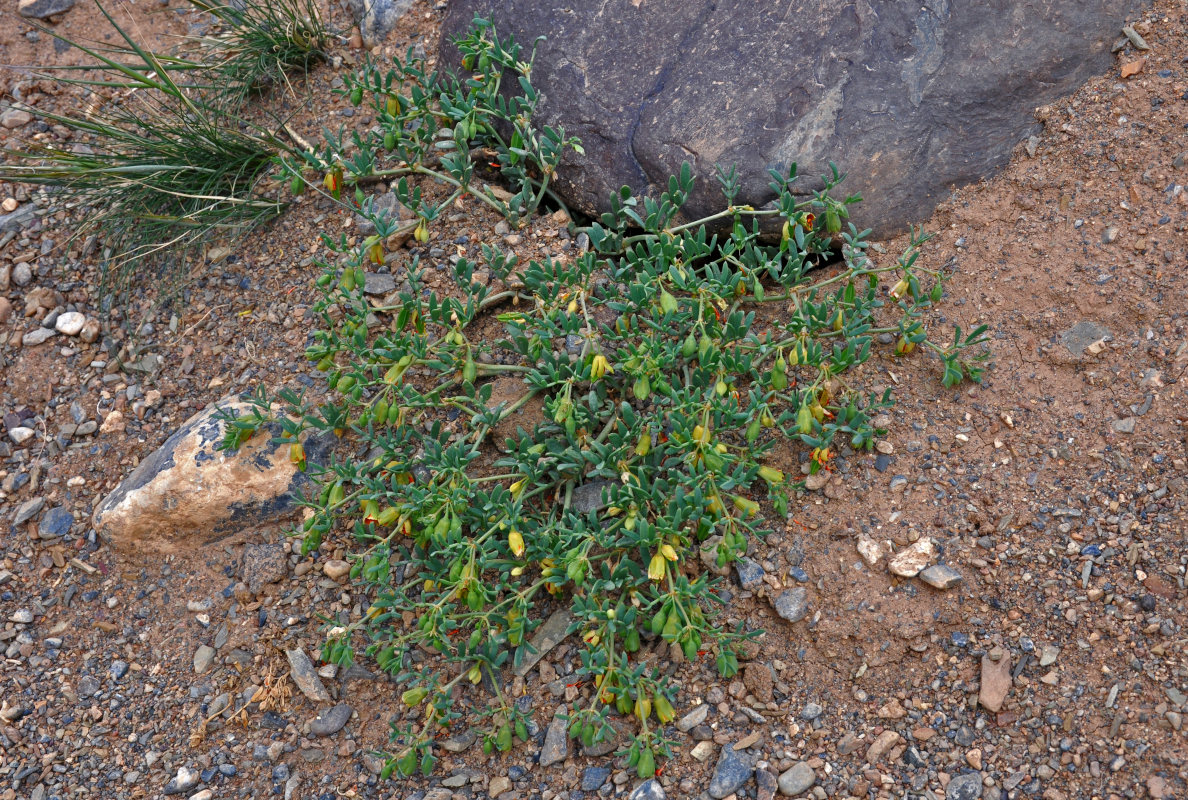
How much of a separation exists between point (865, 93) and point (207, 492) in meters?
2.62

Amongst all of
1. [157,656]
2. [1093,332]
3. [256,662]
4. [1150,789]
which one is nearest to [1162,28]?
[1093,332]

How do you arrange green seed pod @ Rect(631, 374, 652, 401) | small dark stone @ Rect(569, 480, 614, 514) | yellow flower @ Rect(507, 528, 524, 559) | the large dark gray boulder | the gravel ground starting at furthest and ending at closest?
the large dark gray boulder, small dark stone @ Rect(569, 480, 614, 514), green seed pod @ Rect(631, 374, 652, 401), yellow flower @ Rect(507, 528, 524, 559), the gravel ground

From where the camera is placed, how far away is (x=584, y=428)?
2.96 metres

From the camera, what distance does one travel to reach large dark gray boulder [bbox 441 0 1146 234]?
3320 mm

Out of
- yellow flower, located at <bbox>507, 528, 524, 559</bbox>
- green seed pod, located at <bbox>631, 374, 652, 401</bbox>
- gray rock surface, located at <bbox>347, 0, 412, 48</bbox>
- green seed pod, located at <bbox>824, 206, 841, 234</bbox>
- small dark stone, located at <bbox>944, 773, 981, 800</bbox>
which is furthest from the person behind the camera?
gray rock surface, located at <bbox>347, 0, 412, 48</bbox>

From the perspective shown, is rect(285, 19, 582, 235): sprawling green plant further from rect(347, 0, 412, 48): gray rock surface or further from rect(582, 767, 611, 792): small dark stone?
rect(582, 767, 611, 792): small dark stone

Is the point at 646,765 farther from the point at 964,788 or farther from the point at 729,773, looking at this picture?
the point at 964,788

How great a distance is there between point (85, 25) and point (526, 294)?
296 cm

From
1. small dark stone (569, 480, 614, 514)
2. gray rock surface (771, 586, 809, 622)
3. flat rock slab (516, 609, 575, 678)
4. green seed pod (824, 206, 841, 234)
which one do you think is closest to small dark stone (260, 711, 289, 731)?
flat rock slab (516, 609, 575, 678)

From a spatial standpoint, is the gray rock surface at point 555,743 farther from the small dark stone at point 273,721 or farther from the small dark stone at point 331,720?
the small dark stone at point 273,721

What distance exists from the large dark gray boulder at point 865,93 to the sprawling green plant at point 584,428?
0.69 ft

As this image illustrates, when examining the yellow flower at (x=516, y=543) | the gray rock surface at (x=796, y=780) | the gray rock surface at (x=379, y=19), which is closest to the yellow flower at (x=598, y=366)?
the yellow flower at (x=516, y=543)

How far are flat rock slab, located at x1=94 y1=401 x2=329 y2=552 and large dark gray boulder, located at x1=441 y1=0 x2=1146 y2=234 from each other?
157 centimetres

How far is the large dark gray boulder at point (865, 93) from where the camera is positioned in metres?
3.32
